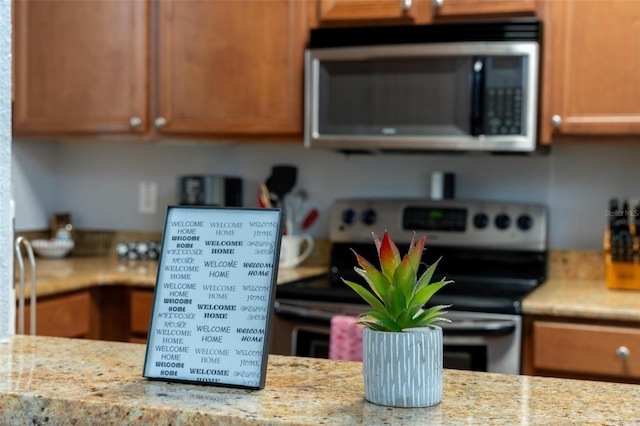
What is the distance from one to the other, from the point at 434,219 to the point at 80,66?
143cm

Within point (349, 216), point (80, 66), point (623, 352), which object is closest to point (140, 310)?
point (349, 216)

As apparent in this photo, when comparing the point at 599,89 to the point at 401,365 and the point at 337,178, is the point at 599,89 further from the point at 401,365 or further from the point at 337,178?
the point at 401,365

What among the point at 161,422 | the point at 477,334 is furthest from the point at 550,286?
the point at 161,422

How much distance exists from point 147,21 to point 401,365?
2413 mm

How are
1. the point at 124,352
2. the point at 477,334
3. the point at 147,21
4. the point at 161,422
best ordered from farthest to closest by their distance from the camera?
the point at 147,21 → the point at 477,334 → the point at 124,352 → the point at 161,422

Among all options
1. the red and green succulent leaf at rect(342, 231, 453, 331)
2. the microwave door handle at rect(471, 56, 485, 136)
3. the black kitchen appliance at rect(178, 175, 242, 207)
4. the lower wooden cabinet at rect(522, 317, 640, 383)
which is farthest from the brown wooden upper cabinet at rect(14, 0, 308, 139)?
the red and green succulent leaf at rect(342, 231, 453, 331)

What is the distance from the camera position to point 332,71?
2.89m

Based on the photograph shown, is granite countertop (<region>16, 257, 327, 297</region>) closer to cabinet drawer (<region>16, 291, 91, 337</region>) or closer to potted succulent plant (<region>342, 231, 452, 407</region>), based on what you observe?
cabinet drawer (<region>16, 291, 91, 337</region>)

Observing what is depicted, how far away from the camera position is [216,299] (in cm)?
111

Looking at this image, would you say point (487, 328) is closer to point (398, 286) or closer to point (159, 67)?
point (398, 286)

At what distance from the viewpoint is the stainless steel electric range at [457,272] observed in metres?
2.41

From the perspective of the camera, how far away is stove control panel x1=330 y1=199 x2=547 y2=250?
9.66 feet

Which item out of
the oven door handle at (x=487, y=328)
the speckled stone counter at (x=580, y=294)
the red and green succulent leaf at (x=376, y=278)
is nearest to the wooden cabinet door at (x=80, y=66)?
the oven door handle at (x=487, y=328)

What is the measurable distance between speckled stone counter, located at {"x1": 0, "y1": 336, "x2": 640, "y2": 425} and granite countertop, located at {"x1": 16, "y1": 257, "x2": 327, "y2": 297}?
4.53 ft
